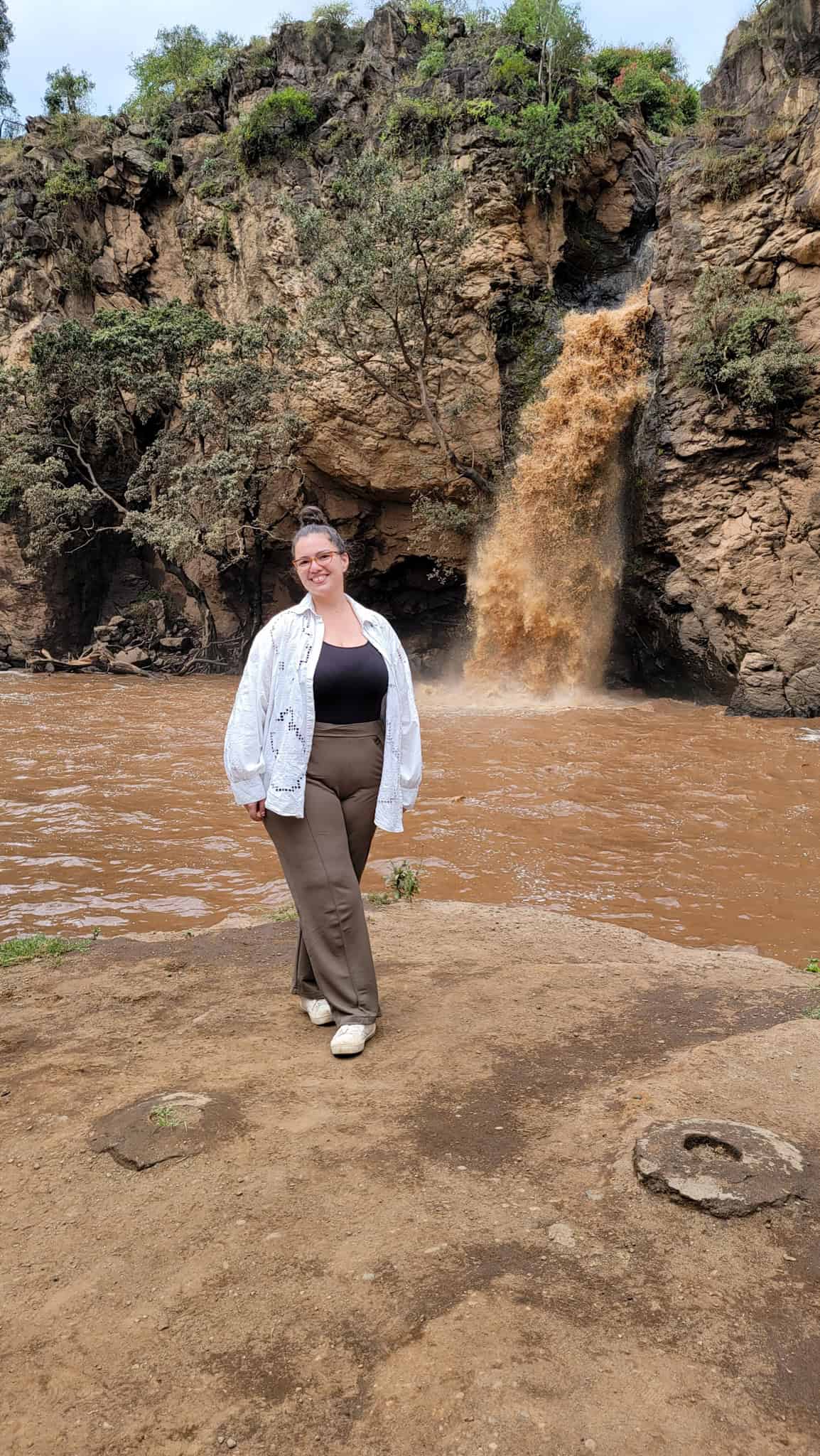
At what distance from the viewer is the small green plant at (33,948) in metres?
4.17

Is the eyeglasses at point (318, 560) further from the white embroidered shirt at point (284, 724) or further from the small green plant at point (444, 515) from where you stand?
the small green plant at point (444, 515)

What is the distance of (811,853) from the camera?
21.8ft

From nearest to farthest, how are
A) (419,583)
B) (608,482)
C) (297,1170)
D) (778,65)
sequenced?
(297,1170), (778,65), (608,482), (419,583)

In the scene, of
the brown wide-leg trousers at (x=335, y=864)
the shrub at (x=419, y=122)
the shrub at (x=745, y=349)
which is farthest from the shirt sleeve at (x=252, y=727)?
the shrub at (x=419, y=122)

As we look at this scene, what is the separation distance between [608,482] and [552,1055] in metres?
14.2

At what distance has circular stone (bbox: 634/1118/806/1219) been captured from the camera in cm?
201

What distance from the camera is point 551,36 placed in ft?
57.5

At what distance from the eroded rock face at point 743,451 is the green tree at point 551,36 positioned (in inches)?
130

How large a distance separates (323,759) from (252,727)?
0.98 feet

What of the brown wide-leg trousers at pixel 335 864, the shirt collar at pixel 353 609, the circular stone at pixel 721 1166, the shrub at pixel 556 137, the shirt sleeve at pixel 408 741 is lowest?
the circular stone at pixel 721 1166

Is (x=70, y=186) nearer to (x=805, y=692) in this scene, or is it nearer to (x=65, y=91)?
(x=65, y=91)

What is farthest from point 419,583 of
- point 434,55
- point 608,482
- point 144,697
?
point 434,55

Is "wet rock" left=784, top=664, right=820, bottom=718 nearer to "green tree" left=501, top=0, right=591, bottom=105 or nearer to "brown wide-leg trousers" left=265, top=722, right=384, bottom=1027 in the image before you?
"brown wide-leg trousers" left=265, top=722, right=384, bottom=1027

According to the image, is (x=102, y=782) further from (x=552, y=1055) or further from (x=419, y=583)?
(x=419, y=583)
